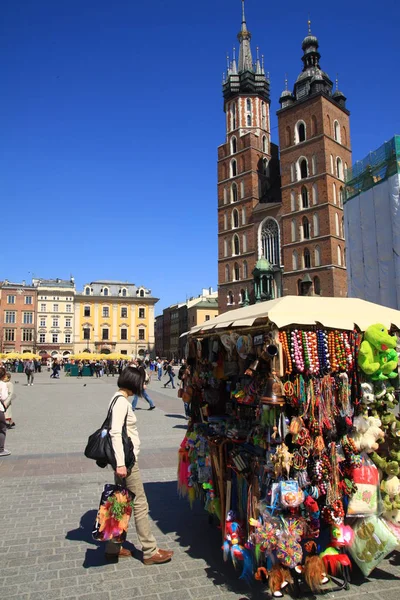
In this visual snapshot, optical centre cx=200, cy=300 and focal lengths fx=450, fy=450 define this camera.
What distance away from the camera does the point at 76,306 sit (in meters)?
70.9

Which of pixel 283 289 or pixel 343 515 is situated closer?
pixel 343 515

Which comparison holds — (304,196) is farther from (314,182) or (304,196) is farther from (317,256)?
(317,256)

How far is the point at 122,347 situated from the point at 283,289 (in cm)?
3590

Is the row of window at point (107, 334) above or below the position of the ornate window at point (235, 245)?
below

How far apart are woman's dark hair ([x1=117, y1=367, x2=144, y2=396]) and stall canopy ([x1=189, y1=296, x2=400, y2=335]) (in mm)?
1045

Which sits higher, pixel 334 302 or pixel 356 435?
pixel 334 302

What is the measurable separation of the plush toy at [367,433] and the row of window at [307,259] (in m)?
37.3

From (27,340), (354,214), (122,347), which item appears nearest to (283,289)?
(354,214)

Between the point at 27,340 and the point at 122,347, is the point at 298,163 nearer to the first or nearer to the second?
the point at 122,347

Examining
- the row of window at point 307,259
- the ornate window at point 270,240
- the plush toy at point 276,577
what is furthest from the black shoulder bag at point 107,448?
the ornate window at point 270,240

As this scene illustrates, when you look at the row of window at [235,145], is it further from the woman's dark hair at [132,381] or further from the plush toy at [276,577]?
the plush toy at [276,577]

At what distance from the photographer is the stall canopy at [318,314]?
3.80 meters

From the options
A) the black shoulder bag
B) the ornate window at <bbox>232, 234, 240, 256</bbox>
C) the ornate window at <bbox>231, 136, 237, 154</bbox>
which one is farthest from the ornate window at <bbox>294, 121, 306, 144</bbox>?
the black shoulder bag

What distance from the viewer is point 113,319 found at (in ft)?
235
